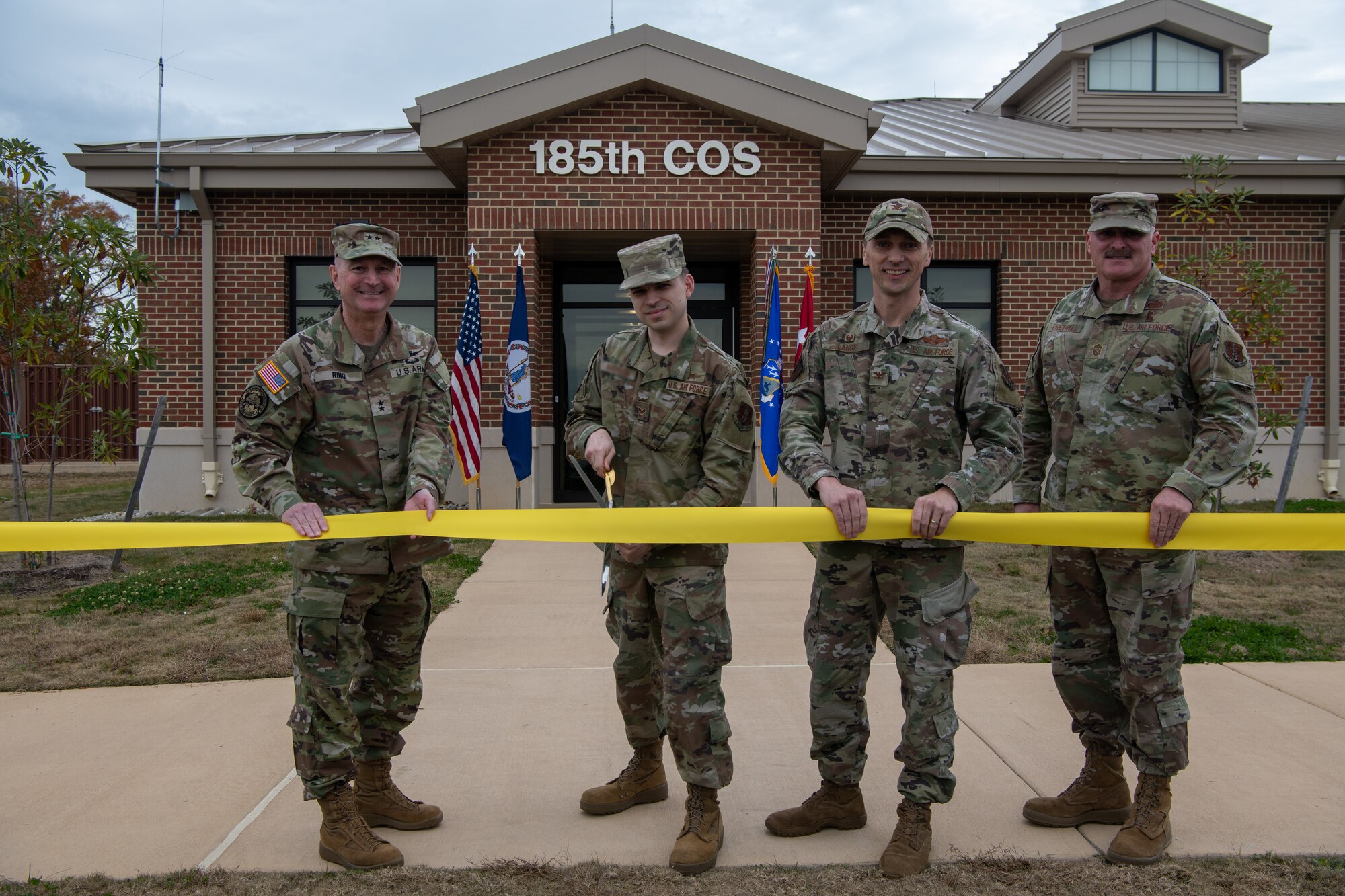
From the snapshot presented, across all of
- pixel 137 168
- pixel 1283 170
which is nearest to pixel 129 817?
pixel 137 168

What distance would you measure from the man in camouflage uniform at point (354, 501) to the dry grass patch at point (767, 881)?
181 mm

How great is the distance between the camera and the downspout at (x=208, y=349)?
11.0 metres

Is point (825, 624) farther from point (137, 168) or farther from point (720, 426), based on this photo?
point (137, 168)

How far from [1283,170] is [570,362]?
8.44 m

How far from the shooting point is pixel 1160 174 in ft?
36.4

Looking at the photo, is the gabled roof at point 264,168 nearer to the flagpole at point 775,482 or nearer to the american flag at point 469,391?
the american flag at point 469,391

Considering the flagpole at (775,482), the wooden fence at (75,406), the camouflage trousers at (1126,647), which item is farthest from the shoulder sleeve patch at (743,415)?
the wooden fence at (75,406)

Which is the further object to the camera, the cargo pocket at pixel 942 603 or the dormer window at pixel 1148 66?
the dormer window at pixel 1148 66

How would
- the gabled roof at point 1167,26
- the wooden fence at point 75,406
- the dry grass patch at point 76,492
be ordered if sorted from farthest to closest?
the wooden fence at point 75,406, the gabled roof at point 1167,26, the dry grass patch at point 76,492

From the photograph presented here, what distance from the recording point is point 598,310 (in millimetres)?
11922

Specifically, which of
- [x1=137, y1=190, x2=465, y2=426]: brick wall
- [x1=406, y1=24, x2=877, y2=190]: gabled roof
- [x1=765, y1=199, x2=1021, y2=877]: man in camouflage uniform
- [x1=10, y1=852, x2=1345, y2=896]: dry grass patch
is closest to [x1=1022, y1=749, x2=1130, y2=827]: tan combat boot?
[x1=10, y1=852, x2=1345, y2=896]: dry grass patch

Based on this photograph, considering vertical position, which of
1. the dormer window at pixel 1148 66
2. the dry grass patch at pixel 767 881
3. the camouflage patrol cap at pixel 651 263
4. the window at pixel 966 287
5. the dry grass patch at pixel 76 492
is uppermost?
the dormer window at pixel 1148 66

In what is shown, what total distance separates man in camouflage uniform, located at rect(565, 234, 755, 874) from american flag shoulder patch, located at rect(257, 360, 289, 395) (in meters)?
0.98

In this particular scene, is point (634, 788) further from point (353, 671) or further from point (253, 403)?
point (253, 403)
